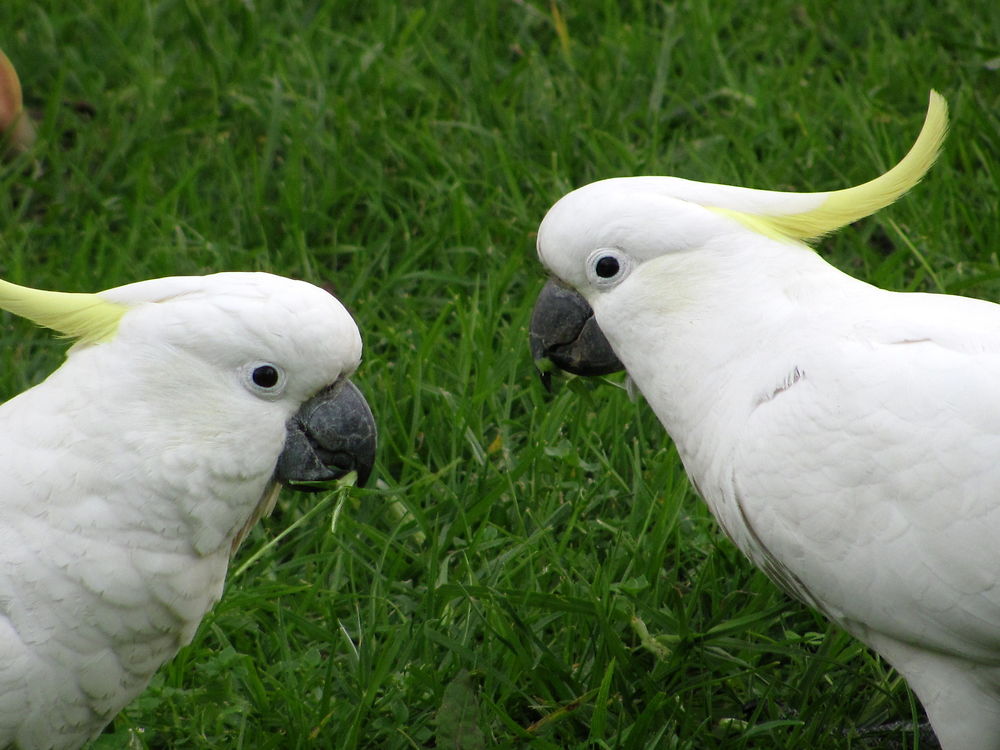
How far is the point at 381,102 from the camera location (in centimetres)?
426

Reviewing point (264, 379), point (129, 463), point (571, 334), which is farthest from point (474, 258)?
point (129, 463)

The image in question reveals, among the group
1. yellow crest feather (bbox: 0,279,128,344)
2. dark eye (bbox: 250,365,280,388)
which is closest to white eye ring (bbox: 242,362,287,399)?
dark eye (bbox: 250,365,280,388)

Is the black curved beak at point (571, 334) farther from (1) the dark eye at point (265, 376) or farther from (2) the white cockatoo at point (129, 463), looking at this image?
(1) the dark eye at point (265, 376)

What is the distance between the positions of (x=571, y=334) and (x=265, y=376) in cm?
69

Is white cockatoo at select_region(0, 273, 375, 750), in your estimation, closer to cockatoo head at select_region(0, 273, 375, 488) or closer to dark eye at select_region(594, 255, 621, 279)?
cockatoo head at select_region(0, 273, 375, 488)

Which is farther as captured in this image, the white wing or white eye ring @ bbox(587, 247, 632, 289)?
white eye ring @ bbox(587, 247, 632, 289)

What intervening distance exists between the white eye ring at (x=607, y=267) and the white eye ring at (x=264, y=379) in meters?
0.63

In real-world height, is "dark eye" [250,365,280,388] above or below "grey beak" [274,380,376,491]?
above

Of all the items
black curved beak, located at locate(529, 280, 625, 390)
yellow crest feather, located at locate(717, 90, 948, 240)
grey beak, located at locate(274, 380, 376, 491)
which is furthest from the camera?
black curved beak, located at locate(529, 280, 625, 390)

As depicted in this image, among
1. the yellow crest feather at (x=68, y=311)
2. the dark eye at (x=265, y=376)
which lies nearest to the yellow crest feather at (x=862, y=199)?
the dark eye at (x=265, y=376)

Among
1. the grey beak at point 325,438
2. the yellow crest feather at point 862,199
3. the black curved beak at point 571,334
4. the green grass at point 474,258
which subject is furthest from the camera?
the green grass at point 474,258

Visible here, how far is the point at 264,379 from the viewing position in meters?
2.08

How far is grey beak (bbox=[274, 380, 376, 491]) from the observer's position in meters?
2.16

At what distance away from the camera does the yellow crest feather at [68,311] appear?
206cm
